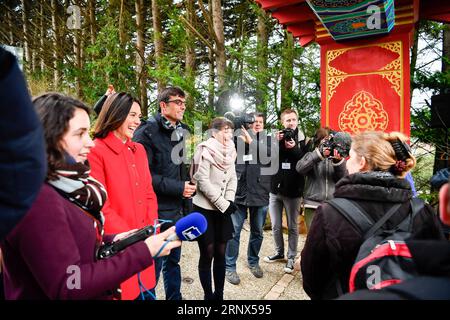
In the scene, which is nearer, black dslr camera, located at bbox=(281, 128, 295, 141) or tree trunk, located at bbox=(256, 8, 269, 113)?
black dslr camera, located at bbox=(281, 128, 295, 141)

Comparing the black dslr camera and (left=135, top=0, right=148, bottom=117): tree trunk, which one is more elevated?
(left=135, top=0, right=148, bottom=117): tree trunk

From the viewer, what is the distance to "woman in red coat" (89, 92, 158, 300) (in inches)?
73.9

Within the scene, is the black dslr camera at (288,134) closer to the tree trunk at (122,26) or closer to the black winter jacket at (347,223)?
the black winter jacket at (347,223)

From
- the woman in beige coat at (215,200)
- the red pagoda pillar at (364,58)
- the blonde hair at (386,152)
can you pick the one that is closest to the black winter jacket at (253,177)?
the woman in beige coat at (215,200)

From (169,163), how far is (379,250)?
1.83 metres

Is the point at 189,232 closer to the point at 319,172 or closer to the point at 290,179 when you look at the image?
the point at 319,172

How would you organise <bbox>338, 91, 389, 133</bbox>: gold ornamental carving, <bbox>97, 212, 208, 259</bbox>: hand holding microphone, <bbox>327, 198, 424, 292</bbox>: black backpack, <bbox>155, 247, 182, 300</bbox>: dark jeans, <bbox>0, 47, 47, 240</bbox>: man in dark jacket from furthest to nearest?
<bbox>338, 91, 389, 133</bbox>: gold ornamental carving, <bbox>155, 247, 182, 300</bbox>: dark jeans, <bbox>97, 212, 208, 259</bbox>: hand holding microphone, <bbox>327, 198, 424, 292</bbox>: black backpack, <bbox>0, 47, 47, 240</bbox>: man in dark jacket

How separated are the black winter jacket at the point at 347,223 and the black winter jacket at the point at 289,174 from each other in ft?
7.10

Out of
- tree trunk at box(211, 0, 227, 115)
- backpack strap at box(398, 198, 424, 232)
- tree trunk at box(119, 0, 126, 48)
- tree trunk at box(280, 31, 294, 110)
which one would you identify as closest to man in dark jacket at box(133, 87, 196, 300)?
backpack strap at box(398, 198, 424, 232)

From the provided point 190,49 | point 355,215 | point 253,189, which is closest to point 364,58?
point 253,189

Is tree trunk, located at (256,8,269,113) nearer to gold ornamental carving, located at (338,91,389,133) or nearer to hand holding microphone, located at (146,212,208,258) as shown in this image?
gold ornamental carving, located at (338,91,389,133)

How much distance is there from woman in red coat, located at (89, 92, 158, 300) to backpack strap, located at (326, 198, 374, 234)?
1188 mm

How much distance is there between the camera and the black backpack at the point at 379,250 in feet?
3.85
